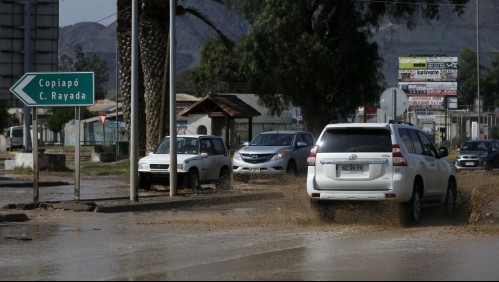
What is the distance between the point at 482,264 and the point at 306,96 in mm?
36290

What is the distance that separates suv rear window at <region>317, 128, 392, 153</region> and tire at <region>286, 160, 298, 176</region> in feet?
45.6

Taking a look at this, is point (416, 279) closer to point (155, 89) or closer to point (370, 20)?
point (155, 89)

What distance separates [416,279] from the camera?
413 inches

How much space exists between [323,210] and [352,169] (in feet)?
3.66

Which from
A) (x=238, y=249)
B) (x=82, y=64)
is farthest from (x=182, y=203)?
(x=82, y=64)

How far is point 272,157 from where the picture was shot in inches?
1227

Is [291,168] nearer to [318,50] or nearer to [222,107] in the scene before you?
[318,50]

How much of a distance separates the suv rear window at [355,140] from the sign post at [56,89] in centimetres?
691

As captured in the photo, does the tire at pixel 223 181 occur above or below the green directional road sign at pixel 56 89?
below

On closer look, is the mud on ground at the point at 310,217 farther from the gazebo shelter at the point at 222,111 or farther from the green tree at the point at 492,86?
the green tree at the point at 492,86

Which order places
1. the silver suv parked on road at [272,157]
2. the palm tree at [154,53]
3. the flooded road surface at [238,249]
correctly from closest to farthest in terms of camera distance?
1. the flooded road surface at [238,249]
2. the silver suv parked on road at [272,157]
3. the palm tree at [154,53]

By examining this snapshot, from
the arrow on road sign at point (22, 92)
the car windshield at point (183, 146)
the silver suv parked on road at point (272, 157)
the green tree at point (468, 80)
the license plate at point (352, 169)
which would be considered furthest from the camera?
the green tree at point (468, 80)

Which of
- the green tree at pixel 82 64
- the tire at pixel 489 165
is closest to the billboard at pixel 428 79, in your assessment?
the tire at pixel 489 165

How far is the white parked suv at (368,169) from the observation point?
1652 cm
